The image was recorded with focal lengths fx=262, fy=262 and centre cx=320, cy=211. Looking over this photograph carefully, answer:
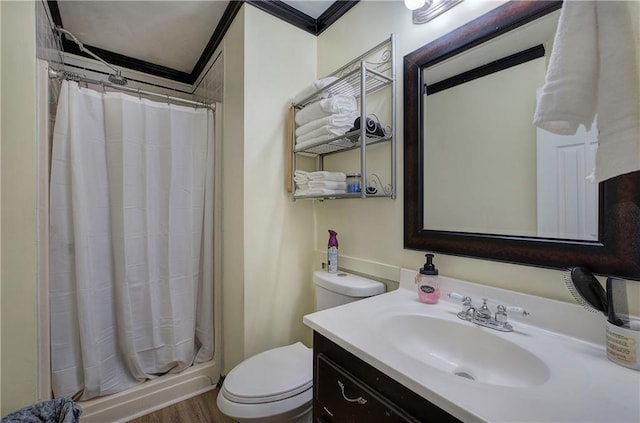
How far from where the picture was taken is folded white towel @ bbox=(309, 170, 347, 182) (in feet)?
4.27

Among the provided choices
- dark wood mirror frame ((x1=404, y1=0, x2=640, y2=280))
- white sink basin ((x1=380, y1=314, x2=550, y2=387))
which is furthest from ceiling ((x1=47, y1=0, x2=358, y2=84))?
white sink basin ((x1=380, y1=314, x2=550, y2=387))

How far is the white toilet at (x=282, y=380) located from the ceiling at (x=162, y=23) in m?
1.46

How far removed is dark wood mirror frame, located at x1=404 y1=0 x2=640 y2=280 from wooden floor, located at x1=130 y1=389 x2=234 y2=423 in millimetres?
1404

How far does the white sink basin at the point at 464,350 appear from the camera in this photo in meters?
0.68

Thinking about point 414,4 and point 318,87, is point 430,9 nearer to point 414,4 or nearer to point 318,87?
point 414,4

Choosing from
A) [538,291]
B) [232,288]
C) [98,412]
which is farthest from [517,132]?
[98,412]

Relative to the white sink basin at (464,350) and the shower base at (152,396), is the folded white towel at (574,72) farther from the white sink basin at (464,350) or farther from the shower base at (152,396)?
the shower base at (152,396)

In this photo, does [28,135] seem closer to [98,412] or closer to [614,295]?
[98,412]

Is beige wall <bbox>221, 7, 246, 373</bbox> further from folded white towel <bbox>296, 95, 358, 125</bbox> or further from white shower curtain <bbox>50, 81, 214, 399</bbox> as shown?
folded white towel <bbox>296, 95, 358, 125</bbox>

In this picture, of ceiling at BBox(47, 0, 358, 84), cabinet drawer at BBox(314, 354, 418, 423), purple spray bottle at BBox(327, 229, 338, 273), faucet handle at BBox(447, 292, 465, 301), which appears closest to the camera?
cabinet drawer at BBox(314, 354, 418, 423)

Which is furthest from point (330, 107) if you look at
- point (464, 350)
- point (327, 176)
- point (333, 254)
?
point (464, 350)

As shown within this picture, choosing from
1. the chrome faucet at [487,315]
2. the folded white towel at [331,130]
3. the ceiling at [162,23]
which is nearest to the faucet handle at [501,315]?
the chrome faucet at [487,315]

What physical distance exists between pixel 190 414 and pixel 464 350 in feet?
4.95

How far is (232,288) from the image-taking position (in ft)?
5.22
